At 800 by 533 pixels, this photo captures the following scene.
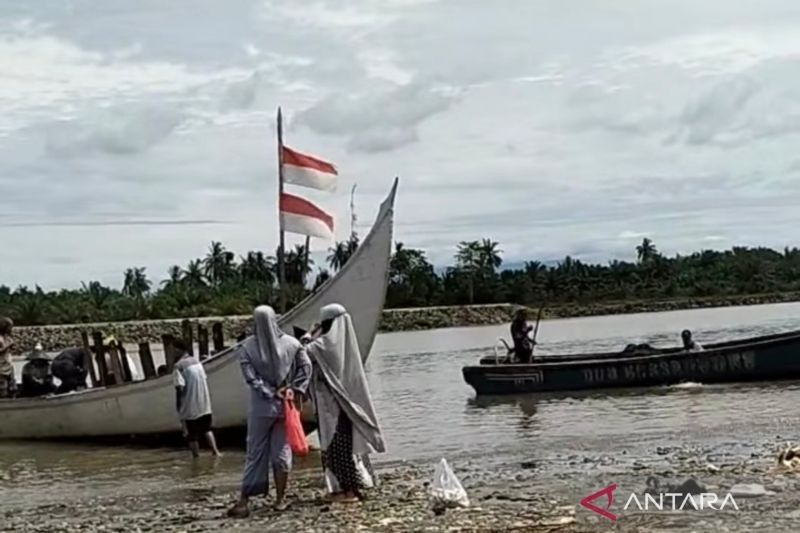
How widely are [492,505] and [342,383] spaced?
1515 mm

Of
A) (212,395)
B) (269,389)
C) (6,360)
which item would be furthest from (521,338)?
(269,389)

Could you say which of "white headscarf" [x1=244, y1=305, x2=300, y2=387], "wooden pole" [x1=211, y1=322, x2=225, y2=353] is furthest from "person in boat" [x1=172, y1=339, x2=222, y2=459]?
"white headscarf" [x1=244, y1=305, x2=300, y2=387]

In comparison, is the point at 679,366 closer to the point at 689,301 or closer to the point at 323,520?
the point at 323,520

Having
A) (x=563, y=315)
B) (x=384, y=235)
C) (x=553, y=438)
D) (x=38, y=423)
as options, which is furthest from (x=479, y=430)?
(x=563, y=315)

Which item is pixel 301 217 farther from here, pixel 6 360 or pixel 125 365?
pixel 6 360

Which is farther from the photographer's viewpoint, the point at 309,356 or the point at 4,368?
the point at 4,368

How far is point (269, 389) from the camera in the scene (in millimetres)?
8906

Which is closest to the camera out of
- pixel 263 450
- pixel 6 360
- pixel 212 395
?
pixel 263 450

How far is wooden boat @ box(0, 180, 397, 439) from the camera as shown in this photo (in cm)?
1443

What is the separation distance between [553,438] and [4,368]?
25.9 ft

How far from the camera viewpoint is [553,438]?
15.5m

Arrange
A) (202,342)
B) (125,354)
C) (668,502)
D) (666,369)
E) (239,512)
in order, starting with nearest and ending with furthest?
(668,502) < (239,512) < (202,342) < (125,354) < (666,369)

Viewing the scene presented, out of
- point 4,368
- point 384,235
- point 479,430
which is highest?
point 384,235

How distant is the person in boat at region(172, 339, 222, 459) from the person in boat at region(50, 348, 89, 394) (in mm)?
3641
